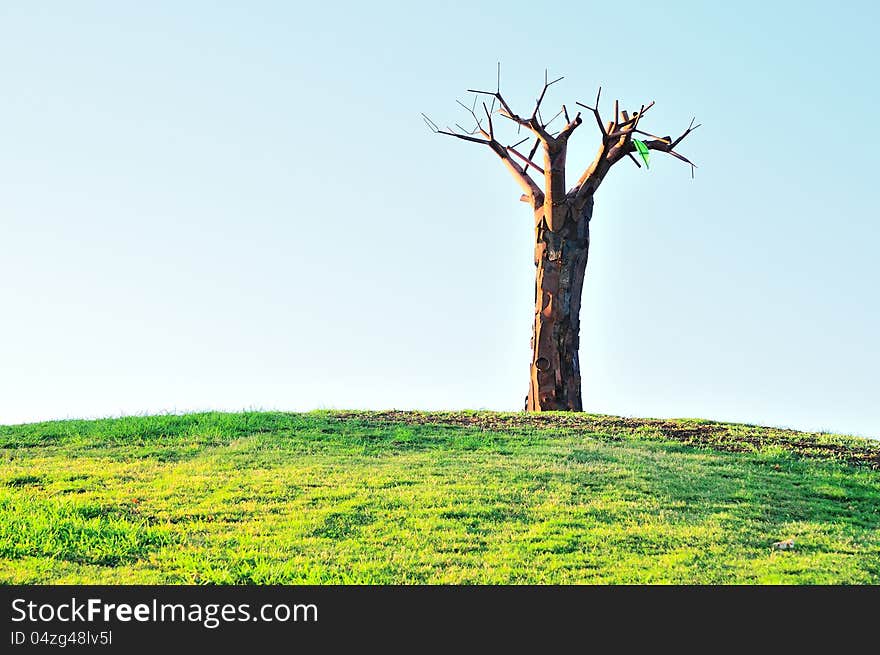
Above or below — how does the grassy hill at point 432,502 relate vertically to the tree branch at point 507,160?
below

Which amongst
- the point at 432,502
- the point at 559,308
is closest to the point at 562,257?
the point at 559,308

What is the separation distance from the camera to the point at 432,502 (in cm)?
1027

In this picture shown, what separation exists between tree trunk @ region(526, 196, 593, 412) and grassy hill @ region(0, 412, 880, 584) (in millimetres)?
1923

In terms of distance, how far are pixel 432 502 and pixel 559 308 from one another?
24.1ft

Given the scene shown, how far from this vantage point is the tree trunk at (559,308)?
1702 centimetres

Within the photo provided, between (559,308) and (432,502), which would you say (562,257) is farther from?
(432,502)

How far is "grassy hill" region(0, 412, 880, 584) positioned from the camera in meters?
8.42

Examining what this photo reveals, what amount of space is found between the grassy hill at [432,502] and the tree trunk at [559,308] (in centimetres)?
192

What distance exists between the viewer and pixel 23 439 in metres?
14.7

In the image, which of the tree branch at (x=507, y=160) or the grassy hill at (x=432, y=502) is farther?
the tree branch at (x=507, y=160)

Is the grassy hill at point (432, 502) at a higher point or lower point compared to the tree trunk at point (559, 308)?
lower

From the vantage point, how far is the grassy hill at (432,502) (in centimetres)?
842
